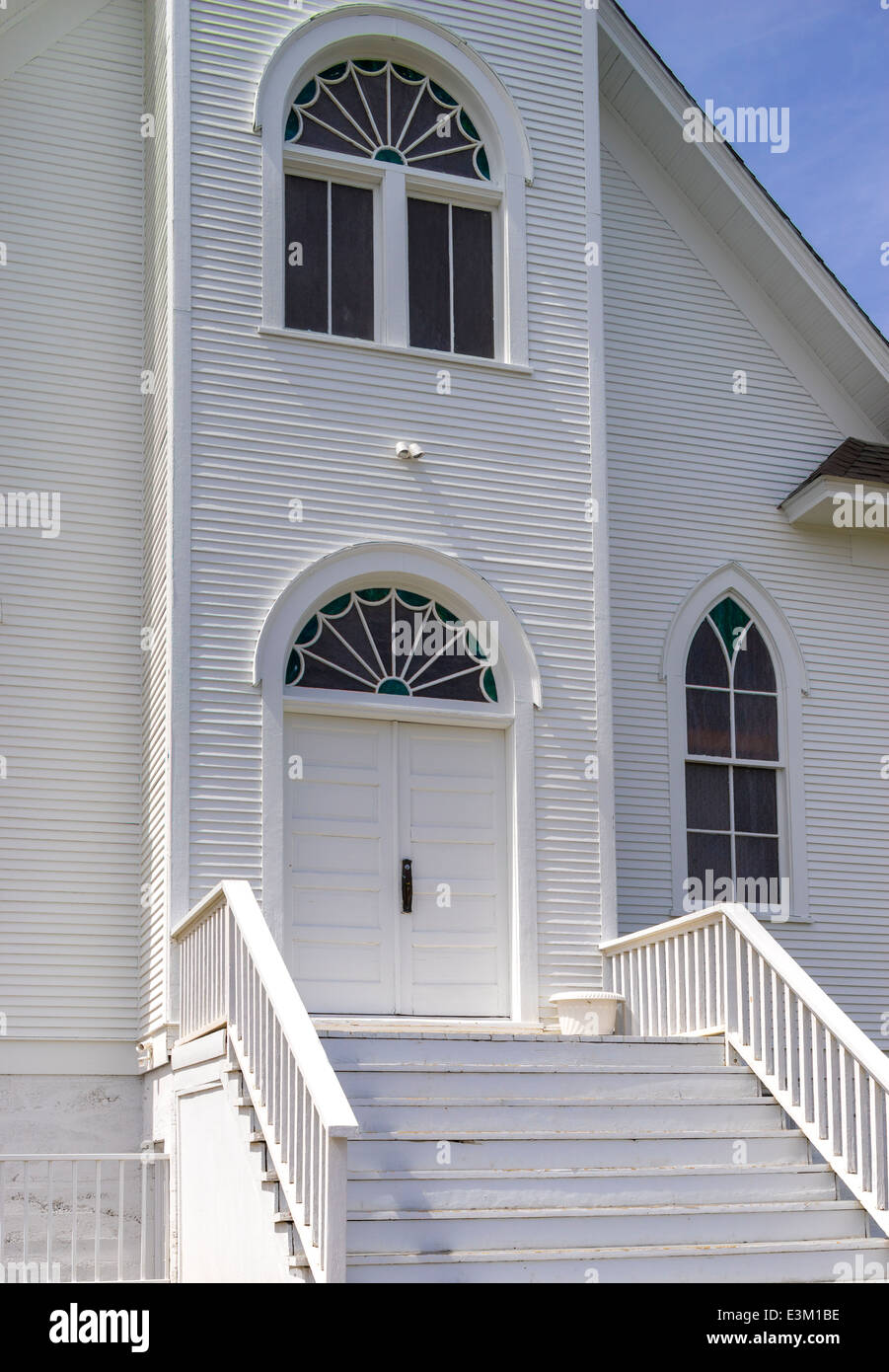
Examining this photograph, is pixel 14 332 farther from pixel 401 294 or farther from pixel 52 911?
pixel 52 911

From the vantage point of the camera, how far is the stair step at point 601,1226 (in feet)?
24.3

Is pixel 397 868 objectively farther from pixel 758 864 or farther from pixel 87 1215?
pixel 758 864

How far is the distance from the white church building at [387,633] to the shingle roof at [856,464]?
49mm

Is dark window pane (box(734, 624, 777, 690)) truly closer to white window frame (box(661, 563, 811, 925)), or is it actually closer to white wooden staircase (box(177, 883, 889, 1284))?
white window frame (box(661, 563, 811, 925))

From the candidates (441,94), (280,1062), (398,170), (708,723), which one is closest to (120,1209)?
(280,1062)

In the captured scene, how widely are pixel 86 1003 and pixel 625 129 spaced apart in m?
7.82

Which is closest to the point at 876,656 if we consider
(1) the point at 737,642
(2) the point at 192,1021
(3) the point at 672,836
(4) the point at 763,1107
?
(1) the point at 737,642

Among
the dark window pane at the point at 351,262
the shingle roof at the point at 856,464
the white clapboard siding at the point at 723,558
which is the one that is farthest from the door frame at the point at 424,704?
the shingle roof at the point at 856,464

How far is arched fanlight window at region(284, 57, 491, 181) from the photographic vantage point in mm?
11586

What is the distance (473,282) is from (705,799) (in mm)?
4095

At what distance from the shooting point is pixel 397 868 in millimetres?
10828
